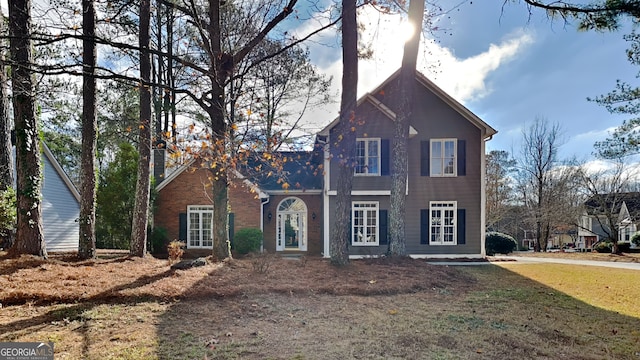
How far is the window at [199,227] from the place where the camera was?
1524cm

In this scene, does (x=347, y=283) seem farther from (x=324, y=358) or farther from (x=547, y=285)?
(x=547, y=285)

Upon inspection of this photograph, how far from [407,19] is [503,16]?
2550 millimetres

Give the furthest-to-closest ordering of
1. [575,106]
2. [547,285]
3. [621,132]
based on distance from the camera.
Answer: [575,106] → [621,132] → [547,285]

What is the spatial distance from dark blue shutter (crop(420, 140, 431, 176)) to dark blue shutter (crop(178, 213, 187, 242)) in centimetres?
1003

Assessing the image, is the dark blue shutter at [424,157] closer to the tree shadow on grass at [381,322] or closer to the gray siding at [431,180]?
the gray siding at [431,180]

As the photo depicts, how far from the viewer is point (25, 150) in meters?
8.15

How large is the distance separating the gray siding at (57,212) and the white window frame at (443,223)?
47.5 ft

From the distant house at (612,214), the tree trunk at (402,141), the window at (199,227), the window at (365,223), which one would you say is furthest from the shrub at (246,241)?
the distant house at (612,214)

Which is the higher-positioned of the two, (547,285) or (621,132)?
(621,132)

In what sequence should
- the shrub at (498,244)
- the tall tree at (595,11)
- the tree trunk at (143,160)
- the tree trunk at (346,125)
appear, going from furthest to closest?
1. the shrub at (498,244)
2. the tree trunk at (143,160)
3. the tree trunk at (346,125)
4. the tall tree at (595,11)

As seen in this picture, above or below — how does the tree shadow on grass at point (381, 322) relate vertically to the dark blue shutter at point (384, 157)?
below

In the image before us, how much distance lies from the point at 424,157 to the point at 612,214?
1705 centimetres

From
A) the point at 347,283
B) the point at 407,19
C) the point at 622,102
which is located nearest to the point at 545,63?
the point at 622,102

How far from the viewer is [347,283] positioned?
24.1 ft
